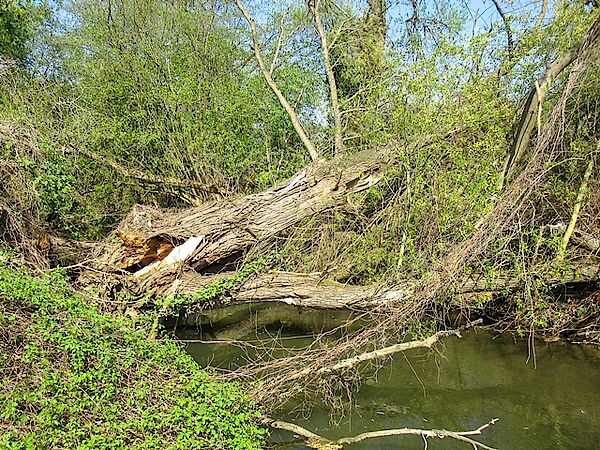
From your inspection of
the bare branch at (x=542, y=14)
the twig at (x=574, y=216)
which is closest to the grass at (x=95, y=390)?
the twig at (x=574, y=216)

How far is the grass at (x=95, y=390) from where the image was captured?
457cm

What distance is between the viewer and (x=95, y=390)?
4.90 metres

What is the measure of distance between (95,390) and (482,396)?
455 cm

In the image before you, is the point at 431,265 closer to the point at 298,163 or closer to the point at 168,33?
the point at 298,163

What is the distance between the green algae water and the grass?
1032 mm

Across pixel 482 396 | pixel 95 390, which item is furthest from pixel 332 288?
pixel 95 390

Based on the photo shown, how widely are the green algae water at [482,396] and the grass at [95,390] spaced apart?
40.6 inches

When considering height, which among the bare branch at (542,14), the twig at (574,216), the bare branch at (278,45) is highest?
the bare branch at (278,45)

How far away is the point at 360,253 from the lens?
8.51 meters

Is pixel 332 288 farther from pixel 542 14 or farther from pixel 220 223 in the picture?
pixel 542 14

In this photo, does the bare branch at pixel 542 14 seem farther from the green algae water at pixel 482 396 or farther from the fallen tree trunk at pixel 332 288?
the green algae water at pixel 482 396

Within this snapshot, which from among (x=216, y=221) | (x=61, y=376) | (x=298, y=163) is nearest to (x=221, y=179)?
(x=298, y=163)

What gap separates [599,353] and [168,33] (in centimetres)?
943

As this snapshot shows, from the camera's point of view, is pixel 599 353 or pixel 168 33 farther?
pixel 168 33
